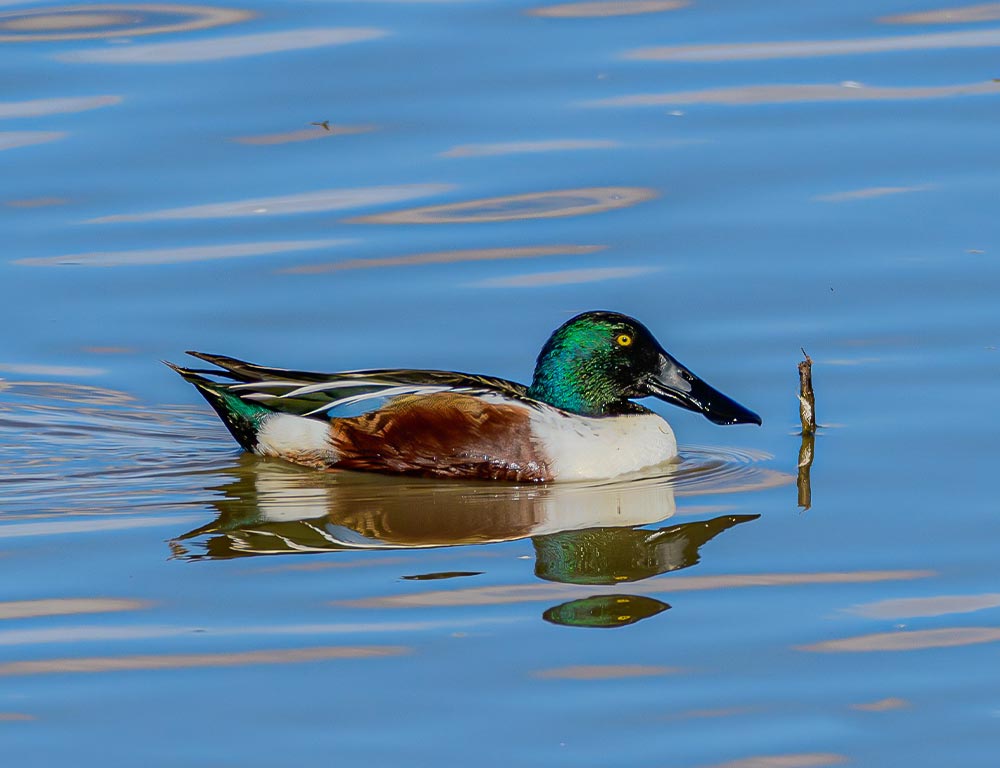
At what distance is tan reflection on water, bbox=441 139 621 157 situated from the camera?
12242mm

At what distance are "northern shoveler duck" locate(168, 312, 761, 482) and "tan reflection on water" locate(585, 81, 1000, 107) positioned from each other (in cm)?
451

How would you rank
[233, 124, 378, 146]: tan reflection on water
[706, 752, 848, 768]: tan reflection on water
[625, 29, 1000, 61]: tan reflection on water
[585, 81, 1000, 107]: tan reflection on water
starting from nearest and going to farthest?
[706, 752, 848, 768]: tan reflection on water < [233, 124, 378, 146]: tan reflection on water < [585, 81, 1000, 107]: tan reflection on water < [625, 29, 1000, 61]: tan reflection on water

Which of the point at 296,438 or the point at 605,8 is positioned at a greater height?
the point at 605,8

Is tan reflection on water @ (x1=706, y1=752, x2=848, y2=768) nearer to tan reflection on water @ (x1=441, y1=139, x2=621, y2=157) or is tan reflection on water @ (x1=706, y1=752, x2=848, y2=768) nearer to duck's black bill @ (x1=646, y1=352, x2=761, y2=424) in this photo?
duck's black bill @ (x1=646, y1=352, x2=761, y2=424)

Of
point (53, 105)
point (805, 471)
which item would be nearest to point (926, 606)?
point (805, 471)

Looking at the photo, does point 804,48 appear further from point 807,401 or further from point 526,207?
point 807,401

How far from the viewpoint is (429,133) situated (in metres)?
12.6

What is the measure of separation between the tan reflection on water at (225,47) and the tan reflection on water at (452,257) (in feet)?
12.2

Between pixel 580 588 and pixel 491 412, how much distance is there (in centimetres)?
192

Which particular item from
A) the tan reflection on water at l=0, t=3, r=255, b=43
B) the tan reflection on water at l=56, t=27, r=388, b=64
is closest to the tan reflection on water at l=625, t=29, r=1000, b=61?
the tan reflection on water at l=56, t=27, r=388, b=64

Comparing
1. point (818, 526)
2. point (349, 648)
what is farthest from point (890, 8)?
point (349, 648)

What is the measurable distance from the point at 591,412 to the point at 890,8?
7.20 m

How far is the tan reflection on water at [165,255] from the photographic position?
10695mm

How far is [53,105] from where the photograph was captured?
1313 centimetres
